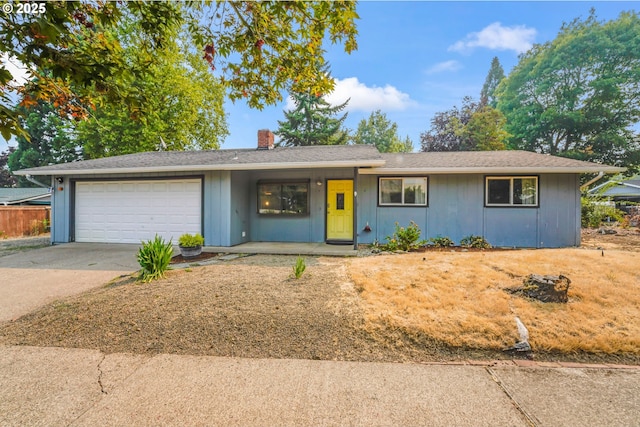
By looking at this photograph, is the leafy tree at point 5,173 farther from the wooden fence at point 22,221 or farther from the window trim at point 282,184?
the window trim at point 282,184

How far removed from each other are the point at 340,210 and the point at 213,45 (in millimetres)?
6440

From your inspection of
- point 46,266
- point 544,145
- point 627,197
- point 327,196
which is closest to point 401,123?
point 544,145

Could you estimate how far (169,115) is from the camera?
2003cm

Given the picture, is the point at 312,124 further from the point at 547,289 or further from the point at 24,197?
the point at 547,289

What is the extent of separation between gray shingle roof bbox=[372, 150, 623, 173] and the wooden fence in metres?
16.0

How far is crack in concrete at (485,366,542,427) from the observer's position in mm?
1947

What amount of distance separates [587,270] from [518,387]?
4040 millimetres

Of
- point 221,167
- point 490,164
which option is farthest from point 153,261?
point 490,164

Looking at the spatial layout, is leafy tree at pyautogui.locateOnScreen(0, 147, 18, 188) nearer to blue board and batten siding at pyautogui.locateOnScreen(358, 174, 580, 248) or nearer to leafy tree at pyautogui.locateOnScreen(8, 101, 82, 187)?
leafy tree at pyautogui.locateOnScreen(8, 101, 82, 187)

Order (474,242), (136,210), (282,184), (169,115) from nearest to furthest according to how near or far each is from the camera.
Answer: (474,242)
(136,210)
(282,184)
(169,115)

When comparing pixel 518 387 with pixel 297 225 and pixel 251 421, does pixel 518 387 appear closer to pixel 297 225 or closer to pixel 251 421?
pixel 251 421

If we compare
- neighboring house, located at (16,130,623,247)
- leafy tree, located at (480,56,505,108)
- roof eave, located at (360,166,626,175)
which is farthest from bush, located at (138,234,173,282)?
leafy tree, located at (480,56,505,108)

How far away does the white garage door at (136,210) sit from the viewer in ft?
30.2

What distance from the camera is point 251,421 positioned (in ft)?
6.50
